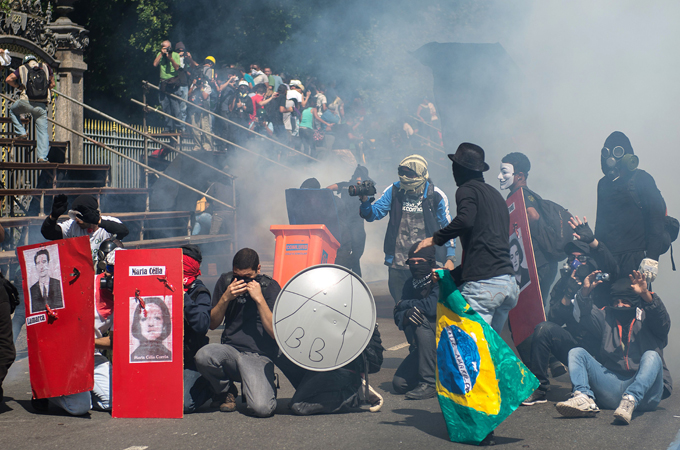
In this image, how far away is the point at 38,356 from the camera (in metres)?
4.32

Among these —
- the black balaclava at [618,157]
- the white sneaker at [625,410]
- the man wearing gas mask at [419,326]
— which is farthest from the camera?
the black balaclava at [618,157]

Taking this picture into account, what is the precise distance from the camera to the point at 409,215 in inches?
233

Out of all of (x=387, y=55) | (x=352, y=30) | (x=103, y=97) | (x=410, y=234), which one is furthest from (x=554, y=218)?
(x=103, y=97)

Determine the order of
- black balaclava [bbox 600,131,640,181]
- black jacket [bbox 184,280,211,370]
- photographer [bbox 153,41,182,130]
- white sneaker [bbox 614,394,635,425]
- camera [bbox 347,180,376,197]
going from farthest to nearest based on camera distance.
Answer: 1. photographer [bbox 153,41,182,130]
2. camera [bbox 347,180,376,197]
3. black balaclava [bbox 600,131,640,181]
4. black jacket [bbox 184,280,211,370]
5. white sneaker [bbox 614,394,635,425]

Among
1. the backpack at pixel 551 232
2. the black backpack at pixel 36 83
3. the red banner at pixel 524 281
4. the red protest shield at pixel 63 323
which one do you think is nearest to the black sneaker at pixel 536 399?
the red banner at pixel 524 281

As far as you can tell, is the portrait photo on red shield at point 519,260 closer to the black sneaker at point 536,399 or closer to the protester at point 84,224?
the black sneaker at point 536,399

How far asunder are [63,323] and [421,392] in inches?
90.2

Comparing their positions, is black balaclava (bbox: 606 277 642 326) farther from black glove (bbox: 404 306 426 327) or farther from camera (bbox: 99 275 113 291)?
camera (bbox: 99 275 113 291)

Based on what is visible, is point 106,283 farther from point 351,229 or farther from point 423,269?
point 351,229

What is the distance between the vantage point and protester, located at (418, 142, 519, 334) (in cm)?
409

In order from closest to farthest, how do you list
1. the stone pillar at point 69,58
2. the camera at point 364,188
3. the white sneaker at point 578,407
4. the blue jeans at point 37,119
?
the white sneaker at point 578,407, the camera at point 364,188, the blue jeans at point 37,119, the stone pillar at point 69,58

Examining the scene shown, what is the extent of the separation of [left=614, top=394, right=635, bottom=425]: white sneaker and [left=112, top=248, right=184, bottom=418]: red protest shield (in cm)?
250

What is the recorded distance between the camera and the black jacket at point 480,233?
161 inches

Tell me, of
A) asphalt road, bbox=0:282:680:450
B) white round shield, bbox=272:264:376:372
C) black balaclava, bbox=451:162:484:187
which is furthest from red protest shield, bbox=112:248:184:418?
black balaclava, bbox=451:162:484:187
